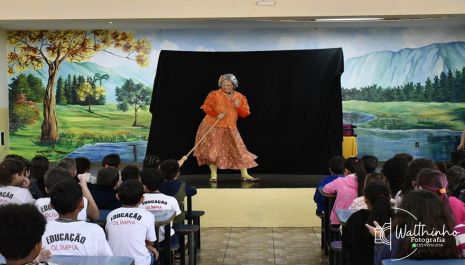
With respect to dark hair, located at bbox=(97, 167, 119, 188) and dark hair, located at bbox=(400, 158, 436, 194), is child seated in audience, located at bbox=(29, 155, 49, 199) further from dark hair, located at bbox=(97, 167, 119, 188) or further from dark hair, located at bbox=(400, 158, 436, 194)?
dark hair, located at bbox=(400, 158, 436, 194)

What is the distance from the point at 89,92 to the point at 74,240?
22.9 feet

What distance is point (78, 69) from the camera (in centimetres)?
934

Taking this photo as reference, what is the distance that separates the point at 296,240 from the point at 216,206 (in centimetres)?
114

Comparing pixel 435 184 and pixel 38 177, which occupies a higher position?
pixel 435 184

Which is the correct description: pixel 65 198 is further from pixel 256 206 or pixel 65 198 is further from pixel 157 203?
pixel 256 206

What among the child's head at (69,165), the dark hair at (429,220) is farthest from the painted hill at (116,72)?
the dark hair at (429,220)

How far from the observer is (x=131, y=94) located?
9.38 m

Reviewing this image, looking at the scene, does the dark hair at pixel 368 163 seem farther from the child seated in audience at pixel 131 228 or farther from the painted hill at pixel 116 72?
the painted hill at pixel 116 72

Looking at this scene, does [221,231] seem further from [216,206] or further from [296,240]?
[296,240]

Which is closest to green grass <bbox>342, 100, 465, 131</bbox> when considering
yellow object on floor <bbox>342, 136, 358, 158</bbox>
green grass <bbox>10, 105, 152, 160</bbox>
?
yellow object on floor <bbox>342, 136, 358, 158</bbox>

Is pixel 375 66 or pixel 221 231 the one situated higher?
pixel 375 66

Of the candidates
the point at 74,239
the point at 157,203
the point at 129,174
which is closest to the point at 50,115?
the point at 129,174

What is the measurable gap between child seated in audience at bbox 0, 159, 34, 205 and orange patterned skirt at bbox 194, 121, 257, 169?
11.4 ft

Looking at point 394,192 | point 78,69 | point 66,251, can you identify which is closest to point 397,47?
point 78,69
